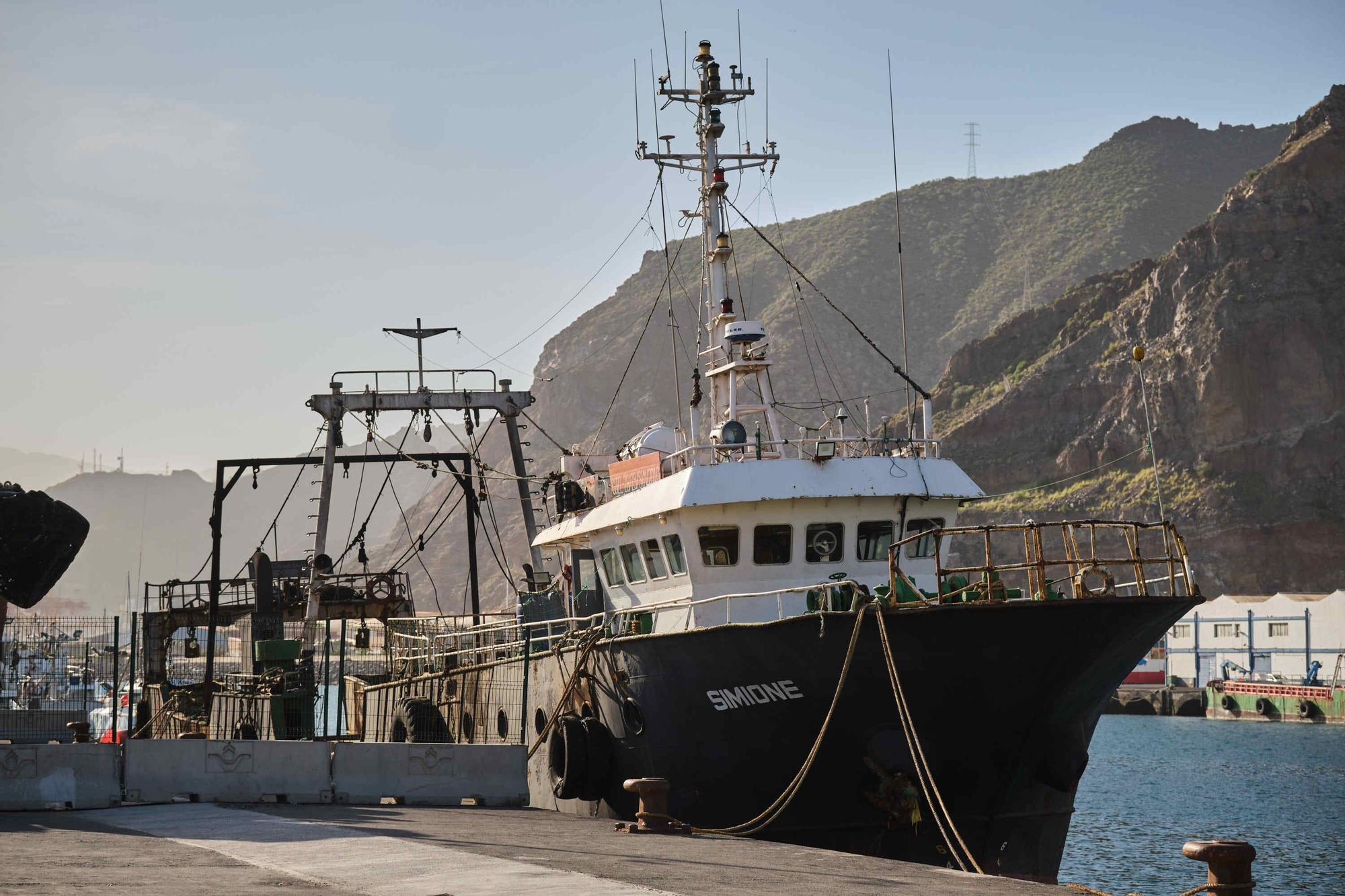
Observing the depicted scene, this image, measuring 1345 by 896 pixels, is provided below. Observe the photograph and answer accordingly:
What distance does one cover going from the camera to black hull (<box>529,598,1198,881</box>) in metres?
17.7

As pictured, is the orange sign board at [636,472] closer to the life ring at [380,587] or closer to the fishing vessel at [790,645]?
the fishing vessel at [790,645]

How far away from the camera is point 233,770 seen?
62.7 feet

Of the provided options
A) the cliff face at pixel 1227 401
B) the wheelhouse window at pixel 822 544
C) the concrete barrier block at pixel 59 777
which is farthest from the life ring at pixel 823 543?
the cliff face at pixel 1227 401

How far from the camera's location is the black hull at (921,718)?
57.9ft

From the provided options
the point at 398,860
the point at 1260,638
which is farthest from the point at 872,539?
the point at 1260,638

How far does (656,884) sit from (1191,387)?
119443mm

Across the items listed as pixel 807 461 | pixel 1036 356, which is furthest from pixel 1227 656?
pixel 807 461

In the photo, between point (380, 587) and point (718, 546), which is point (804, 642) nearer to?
point (718, 546)

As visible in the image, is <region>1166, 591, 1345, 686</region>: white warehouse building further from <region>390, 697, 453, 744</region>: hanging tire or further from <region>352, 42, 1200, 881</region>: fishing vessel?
<region>352, 42, 1200, 881</region>: fishing vessel

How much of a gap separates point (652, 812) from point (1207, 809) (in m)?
27.7

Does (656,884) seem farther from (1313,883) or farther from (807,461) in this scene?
(1313,883)

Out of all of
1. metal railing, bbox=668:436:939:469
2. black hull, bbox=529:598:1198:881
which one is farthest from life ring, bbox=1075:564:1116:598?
metal railing, bbox=668:436:939:469

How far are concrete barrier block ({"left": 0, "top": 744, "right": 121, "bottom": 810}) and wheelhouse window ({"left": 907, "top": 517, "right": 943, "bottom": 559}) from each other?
36.7 feet

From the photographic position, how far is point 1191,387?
404 feet
